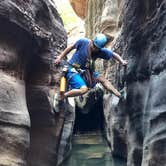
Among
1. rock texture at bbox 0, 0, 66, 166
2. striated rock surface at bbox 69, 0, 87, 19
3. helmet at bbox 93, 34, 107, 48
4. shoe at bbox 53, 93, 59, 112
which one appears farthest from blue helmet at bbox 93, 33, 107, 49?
striated rock surface at bbox 69, 0, 87, 19

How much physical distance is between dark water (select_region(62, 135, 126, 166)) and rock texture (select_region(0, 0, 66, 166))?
2.11 meters

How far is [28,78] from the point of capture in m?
8.50

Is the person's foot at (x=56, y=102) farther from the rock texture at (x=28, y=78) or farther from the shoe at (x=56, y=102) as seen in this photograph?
the rock texture at (x=28, y=78)

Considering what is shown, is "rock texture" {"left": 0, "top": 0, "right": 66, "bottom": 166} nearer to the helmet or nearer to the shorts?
the shorts

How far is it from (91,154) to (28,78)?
415 centimetres

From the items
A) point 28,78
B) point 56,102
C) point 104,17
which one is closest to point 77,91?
point 56,102

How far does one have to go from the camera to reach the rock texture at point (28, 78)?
21.7 ft

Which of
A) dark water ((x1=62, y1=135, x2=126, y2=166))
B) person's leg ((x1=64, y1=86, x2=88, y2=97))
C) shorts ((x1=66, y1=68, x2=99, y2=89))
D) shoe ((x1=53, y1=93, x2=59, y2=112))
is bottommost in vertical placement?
dark water ((x1=62, y1=135, x2=126, y2=166))

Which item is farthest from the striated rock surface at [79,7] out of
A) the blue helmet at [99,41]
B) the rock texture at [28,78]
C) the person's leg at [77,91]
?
the person's leg at [77,91]

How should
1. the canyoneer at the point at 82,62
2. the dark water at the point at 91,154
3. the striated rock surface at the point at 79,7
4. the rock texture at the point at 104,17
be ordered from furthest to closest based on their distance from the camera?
the striated rock surface at the point at 79,7 < the rock texture at the point at 104,17 < the dark water at the point at 91,154 < the canyoneer at the point at 82,62

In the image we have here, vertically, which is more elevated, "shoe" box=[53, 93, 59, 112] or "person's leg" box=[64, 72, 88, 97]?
A: "person's leg" box=[64, 72, 88, 97]

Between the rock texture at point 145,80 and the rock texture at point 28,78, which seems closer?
the rock texture at point 145,80

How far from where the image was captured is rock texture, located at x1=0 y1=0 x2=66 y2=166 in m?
6.60

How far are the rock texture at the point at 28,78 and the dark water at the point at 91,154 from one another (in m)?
2.11
